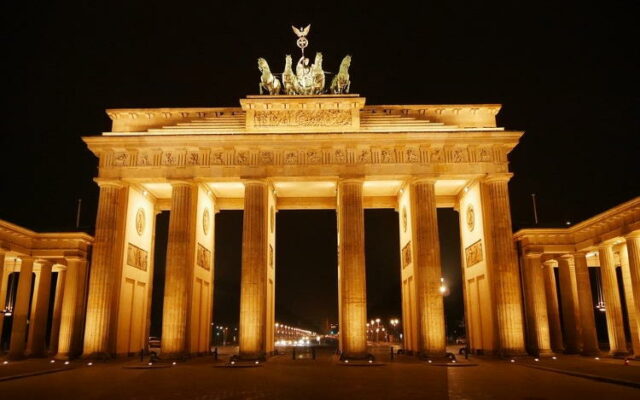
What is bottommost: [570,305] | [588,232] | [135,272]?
[570,305]

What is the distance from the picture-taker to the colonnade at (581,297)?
30906mm

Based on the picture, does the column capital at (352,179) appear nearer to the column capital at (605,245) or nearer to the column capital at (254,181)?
the column capital at (254,181)

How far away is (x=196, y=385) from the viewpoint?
18.4 meters

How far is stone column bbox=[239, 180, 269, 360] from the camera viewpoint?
3043cm

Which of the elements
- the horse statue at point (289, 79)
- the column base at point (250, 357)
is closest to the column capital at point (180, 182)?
the horse statue at point (289, 79)

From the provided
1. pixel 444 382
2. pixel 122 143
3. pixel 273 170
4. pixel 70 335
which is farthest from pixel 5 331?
pixel 444 382

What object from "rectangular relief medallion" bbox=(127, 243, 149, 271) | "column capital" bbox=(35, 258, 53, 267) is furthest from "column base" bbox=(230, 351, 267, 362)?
"column capital" bbox=(35, 258, 53, 267)

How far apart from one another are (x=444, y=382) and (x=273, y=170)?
18.4 metres

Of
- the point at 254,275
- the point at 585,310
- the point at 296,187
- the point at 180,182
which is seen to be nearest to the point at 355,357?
the point at 254,275

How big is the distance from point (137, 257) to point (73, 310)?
5152mm

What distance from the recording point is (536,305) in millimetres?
33125

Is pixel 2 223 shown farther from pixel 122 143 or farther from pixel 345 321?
pixel 345 321

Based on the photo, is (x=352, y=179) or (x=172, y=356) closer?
(x=172, y=356)

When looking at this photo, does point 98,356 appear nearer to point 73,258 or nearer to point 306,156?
point 73,258
